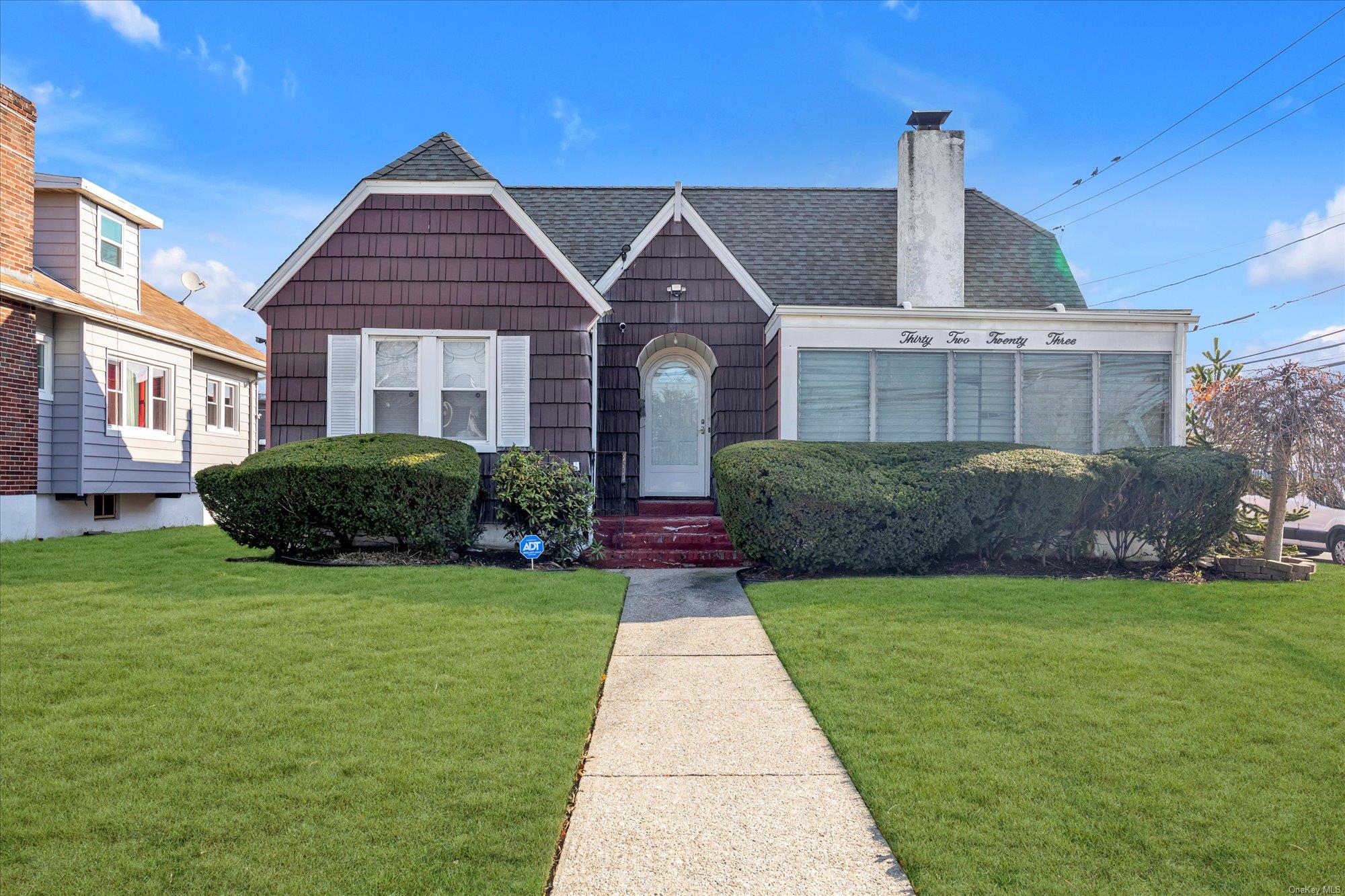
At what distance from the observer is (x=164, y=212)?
662 inches

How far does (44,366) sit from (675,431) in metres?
10.7

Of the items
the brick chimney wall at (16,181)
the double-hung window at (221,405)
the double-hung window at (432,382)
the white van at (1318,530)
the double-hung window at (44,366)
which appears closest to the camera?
the double-hung window at (432,382)

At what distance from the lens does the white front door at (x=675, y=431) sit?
42.4ft

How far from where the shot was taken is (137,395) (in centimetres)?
1554

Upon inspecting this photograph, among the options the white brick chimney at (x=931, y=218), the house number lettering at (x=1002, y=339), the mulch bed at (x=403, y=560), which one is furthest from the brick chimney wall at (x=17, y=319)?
the house number lettering at (x=1002, y=339)

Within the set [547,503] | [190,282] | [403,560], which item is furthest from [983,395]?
[190,282]

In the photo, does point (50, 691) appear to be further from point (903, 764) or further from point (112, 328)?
point (112, 328)

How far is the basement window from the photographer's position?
1477 cm

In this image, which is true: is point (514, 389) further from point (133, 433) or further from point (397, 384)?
point (133, 433)

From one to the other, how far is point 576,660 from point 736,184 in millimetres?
11467

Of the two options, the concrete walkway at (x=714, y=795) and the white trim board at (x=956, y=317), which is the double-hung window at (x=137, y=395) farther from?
the concrete walkway at (x=714, y=795)

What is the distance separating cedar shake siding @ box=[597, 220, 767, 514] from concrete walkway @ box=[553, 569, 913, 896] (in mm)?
6775

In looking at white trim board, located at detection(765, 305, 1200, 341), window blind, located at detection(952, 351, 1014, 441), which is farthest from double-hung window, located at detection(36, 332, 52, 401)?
window blind, located at detection(952, 351, 1014, 441)

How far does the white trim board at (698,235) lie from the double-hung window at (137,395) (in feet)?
31.1
